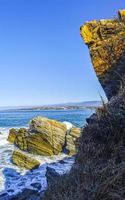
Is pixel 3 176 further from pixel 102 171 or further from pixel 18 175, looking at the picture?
pixel 102 171

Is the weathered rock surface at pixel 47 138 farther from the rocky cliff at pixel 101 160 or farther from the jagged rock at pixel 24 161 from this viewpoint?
the rocky cliff at pixel 101 160

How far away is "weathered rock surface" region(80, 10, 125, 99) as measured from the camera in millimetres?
13008

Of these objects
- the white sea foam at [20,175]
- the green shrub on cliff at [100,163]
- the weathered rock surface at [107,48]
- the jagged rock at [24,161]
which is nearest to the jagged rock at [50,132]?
the white sea foam at [20,175]

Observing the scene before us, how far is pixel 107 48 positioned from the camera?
538 inches

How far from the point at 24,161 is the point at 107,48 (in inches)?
470

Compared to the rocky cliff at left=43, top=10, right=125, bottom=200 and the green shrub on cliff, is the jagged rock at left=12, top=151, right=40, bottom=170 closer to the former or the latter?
the rocky cliff at left=43, top=10, right=125, bottom=200

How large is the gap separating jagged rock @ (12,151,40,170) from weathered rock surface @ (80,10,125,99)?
10.5 meters

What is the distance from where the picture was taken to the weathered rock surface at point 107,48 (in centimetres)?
1301

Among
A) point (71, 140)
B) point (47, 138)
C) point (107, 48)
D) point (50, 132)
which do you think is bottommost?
point (71, 140)

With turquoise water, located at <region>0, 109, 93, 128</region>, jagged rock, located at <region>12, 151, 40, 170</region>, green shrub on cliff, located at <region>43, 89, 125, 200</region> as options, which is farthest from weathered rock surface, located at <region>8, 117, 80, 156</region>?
turquoise water, located at <region>0, 109, 93, 128</region>

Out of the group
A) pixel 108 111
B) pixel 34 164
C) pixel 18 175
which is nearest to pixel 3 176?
pixel 18 175

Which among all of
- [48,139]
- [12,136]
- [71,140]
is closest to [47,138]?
[48,139]

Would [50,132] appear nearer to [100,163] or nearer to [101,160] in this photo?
[101,160]

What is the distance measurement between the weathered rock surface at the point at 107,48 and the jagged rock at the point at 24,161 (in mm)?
10521
